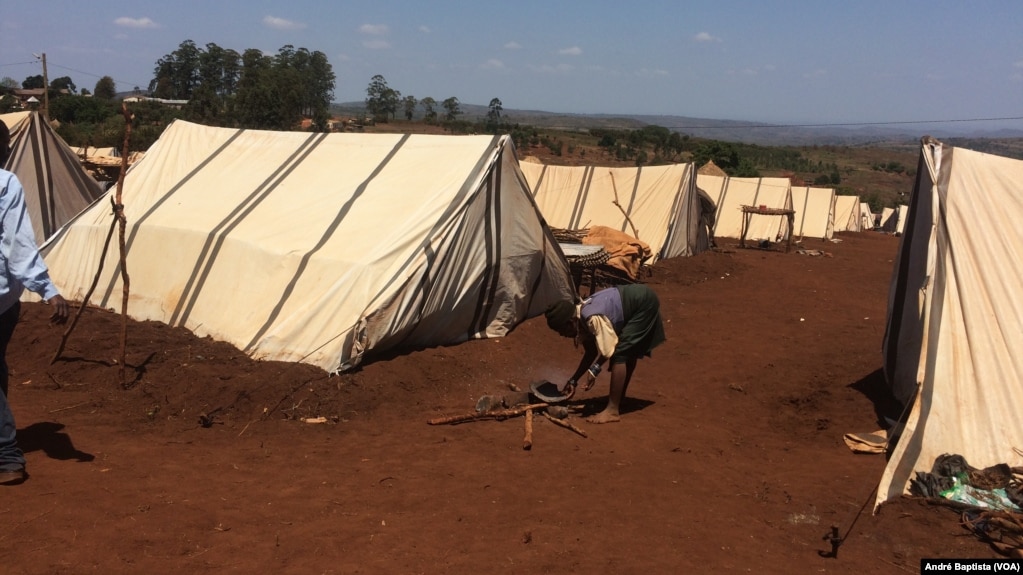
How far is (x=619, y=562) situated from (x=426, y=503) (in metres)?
1.13

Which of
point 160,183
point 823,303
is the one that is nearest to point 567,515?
point 160,183

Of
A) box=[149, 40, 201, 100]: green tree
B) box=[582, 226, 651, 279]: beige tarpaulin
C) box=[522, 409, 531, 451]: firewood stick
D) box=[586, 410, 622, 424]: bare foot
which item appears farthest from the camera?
box=[149, 40, 201, 100]: green tree

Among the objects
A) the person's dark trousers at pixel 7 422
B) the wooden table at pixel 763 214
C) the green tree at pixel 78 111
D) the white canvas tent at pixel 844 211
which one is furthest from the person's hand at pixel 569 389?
the green tree at pixel 78 111

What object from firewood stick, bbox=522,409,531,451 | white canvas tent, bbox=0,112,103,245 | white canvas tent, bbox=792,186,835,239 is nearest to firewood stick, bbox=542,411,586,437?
firewood stick, bbox=522,409,531,451

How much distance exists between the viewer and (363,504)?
3.90m

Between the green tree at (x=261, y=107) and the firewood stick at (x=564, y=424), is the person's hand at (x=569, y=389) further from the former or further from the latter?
the green tree at (x=261, y=107)

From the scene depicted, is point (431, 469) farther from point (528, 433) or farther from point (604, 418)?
point (604, 418)

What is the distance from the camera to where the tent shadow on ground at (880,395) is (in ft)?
18.5

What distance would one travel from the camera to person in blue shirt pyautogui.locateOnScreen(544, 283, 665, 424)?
5.46m

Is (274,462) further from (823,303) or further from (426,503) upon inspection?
(823,303)

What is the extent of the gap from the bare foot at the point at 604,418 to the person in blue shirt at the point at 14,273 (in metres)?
3.54

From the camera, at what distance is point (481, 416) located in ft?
18.0

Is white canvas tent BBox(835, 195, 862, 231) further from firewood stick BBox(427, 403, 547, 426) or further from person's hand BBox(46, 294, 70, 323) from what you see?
person's hand BBox(46, 294, 70, 323)

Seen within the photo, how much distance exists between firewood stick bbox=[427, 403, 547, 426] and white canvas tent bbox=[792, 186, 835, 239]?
24357 mm
